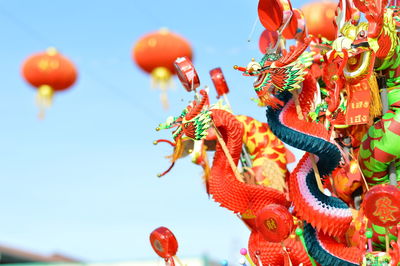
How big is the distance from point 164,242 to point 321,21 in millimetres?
4049

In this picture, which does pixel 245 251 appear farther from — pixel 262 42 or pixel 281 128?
pixel 262 42

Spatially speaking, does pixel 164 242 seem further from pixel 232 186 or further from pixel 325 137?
pixel 325 137

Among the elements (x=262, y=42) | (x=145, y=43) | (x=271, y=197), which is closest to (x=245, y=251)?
(x=271, y=197)

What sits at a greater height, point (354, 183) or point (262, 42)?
point (262, 42)

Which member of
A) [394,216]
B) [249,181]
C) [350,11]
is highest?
[350,11]

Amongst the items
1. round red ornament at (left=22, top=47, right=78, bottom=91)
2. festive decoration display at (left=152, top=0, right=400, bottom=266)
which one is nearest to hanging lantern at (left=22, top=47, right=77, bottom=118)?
round red ornament at (left=22, top=47, right=78, bottom=91)

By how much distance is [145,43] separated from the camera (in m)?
13.8

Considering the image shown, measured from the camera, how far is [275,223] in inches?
182

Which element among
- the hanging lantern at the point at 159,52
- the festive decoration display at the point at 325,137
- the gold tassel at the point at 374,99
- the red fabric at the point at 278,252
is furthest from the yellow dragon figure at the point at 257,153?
the hanging lantern at the point at 159,52

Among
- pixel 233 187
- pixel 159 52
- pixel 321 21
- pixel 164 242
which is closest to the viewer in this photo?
pixel 164 242

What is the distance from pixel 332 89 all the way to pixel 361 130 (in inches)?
25.6

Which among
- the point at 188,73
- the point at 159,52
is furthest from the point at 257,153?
the point at 159,52

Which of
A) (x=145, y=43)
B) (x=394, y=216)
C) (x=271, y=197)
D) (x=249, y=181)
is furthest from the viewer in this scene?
(x=145, y=43)

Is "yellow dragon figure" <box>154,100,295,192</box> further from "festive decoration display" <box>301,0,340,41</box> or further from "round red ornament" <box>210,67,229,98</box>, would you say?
"festive decoration display" <box>301,0,340,41</box>
